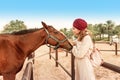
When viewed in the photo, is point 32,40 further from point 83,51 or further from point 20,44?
point 83,51

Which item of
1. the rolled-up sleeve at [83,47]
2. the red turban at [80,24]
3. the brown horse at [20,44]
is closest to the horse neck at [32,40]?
the brown horse at [20,44]

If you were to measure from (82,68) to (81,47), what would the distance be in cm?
27

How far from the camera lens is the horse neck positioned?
5.49 m

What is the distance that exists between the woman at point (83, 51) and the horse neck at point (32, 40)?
222 centimetres

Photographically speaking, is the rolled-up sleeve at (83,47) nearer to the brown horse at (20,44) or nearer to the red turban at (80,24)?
the red turban at (80,24)

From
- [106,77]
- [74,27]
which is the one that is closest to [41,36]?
[74,27]

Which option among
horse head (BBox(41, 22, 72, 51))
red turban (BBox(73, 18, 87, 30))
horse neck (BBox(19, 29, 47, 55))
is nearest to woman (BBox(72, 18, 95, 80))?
red turban (BBox(73, 18, 87, 30))

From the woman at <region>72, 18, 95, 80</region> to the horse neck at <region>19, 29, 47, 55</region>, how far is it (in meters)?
2.22

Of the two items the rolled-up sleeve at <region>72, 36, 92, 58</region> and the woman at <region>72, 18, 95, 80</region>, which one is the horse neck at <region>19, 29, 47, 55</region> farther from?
the rolled-up sleeve at <region>72, 36, 92, 58</region>

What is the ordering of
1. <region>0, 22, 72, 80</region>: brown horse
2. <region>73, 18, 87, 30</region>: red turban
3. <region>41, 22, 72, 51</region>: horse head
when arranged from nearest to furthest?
<region>73, 18, 87, 30</region>: red turban, <region>0, 22, 72, 80</region>: brown horse, <region>41, 22, 72, 51</region>: horse head

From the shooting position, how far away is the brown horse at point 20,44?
517 centimetres

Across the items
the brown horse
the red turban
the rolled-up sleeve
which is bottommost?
the brown horse

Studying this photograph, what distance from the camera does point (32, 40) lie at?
5.58 meters

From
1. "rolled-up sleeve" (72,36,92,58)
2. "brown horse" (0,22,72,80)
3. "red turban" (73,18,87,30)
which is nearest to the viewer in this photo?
"rolled-up sleeve" (72,36,92,58)
